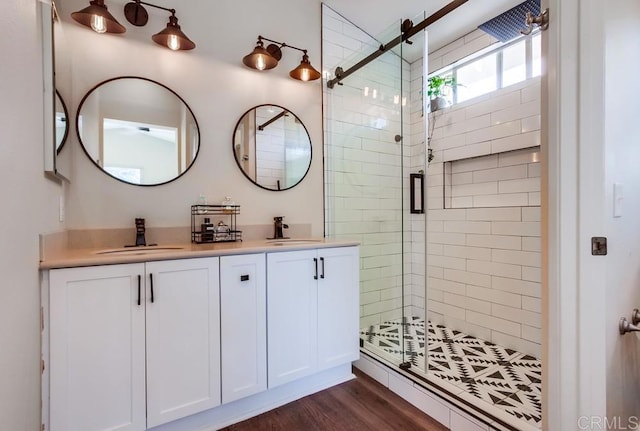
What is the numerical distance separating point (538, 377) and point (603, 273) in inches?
51.2

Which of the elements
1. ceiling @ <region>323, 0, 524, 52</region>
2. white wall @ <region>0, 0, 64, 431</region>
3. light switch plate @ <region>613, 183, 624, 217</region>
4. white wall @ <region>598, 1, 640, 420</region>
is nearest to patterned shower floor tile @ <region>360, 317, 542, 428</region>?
white wall @ <region>598, 1, 640, 420</region>

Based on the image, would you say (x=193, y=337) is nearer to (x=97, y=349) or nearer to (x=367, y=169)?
(x=97, y=349)

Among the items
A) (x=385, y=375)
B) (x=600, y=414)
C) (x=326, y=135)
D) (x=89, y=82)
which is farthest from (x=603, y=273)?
(x=89, y=82)

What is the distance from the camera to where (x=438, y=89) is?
290 cm

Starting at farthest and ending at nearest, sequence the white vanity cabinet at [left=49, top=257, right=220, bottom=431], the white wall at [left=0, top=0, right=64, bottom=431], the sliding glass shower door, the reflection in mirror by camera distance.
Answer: the sliding glass shower door, the reflection in mirror, the white vanity cabinet at [left=49, top=257, right=220, bottom=431], the white wall at [left=0, top=0, right=64, bottom=431]

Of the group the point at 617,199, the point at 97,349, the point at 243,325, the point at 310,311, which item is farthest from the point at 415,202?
the point at 97,349

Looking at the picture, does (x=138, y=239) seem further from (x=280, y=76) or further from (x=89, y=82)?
(x=280, y=76)

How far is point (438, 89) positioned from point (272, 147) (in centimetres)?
176

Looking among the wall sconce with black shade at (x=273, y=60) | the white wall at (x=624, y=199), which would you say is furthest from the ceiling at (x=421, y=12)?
the white wall at (x=624, y=199)

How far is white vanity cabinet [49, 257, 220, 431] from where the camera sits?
1.22m

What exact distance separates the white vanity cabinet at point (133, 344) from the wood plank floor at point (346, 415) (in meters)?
0.38

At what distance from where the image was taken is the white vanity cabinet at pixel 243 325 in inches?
61.9

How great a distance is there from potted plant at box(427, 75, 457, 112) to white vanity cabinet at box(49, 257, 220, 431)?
2540 mm

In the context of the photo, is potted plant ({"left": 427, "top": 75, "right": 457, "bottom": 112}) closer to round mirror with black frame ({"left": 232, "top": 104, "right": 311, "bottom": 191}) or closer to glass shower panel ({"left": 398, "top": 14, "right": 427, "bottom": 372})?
glass shower panel ({"left": 398, "top": 14, "right": 427, "bottom": 372})
